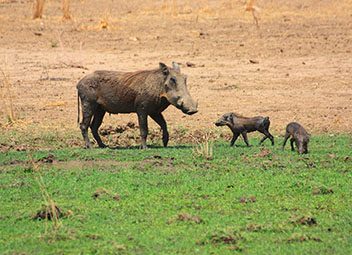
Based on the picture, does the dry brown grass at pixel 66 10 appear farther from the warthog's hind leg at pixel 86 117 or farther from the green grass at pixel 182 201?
the green grass at pixel 182 201

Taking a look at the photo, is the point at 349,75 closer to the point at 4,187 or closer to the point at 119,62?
the point at 119,62

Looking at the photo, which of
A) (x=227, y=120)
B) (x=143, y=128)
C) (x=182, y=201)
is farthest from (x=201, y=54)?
(x=182, y=201)

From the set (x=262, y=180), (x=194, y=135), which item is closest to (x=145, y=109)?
(x=194, y=135)

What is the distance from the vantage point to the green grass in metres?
8.75

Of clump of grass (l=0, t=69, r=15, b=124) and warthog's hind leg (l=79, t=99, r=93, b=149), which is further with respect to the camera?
clump of grass (l=0, t=69, r=15, b=124)

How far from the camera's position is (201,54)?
21078 mm

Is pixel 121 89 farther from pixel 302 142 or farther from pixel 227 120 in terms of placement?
pixel 302 142

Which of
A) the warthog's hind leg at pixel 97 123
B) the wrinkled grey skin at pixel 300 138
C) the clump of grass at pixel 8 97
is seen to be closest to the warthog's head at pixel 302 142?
the wrinkled grey skin at pixel 300 138

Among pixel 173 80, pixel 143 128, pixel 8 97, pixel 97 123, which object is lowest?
pixel 8 97

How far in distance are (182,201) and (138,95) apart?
3.64 metres

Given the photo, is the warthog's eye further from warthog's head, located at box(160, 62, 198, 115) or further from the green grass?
the green grass

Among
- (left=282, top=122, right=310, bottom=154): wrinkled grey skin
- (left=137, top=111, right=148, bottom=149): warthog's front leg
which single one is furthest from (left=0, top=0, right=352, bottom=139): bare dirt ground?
(left=282, top=122, right=310, bottom=154): wrinkled grey skin

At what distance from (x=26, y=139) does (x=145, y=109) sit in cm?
190

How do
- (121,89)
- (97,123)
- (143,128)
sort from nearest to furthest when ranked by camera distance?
(143,128) < (121,89) < (97,123)
